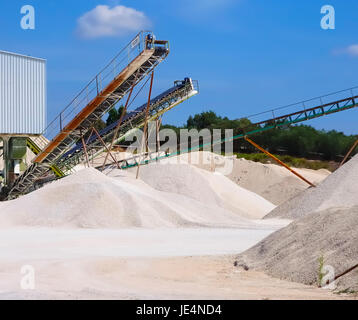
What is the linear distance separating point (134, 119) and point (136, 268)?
1594 cm

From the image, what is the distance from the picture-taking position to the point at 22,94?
90.6 feet

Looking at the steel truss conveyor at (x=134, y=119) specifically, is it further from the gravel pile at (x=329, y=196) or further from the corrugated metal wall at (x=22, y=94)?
the gravel pile at (x=329, y=196)

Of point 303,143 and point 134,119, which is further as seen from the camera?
point 303,143

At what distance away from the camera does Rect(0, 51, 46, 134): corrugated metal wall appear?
27.0 meters

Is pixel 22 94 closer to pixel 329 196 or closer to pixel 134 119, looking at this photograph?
pixel 134 119

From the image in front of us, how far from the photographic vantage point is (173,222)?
20.7 m

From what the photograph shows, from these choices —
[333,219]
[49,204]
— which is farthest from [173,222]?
[333,219]

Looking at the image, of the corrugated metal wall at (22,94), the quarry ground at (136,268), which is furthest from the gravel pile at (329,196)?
the corrugated metal wall at (22,94)

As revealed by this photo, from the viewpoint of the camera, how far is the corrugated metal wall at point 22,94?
27.0 meters

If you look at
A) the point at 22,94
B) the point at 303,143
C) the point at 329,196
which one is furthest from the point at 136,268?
the point at 303,143

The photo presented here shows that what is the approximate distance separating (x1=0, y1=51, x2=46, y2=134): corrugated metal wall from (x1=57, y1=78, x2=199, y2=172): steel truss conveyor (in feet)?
7.14

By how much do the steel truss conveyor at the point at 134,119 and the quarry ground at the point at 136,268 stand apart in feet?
30.3

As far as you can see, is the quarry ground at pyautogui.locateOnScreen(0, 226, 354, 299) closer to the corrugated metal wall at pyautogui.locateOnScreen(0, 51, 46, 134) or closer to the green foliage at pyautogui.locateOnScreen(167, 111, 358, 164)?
the corrugated metal wall at pyautogui.locateOnScreen(0, 51, 46, 134)
